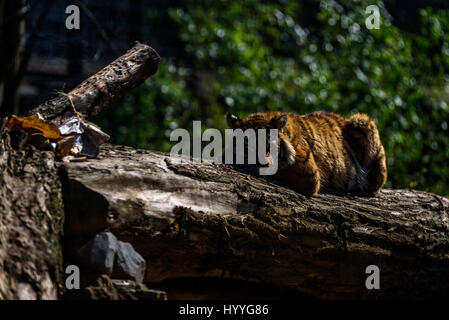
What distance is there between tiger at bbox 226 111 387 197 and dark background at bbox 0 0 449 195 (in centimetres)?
330

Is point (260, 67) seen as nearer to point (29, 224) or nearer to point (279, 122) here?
point (279, 122)

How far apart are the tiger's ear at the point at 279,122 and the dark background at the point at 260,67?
3896mm

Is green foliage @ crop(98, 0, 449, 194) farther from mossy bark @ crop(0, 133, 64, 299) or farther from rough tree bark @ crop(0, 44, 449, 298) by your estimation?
mossy bark @ crop(0, 133, 64, 299)

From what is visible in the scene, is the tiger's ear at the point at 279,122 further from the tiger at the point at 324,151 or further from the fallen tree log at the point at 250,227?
the fallen tree log at the point at 250,227

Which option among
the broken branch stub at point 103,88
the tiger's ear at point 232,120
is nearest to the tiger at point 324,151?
the tiger's ear at point 232,120

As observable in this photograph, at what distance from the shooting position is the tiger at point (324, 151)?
4.62 m

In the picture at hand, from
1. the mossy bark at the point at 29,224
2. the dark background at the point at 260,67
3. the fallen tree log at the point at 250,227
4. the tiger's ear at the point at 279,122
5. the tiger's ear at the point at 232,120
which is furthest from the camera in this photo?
the dark background at the point at 260,67

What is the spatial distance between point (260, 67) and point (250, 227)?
6.32 m

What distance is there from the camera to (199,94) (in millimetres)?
9617

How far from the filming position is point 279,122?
487cm

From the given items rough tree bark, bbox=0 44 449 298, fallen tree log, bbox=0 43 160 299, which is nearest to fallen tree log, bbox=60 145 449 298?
rough tree bark, bbox=0 44 449 298

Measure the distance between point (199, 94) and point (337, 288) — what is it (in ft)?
19.4

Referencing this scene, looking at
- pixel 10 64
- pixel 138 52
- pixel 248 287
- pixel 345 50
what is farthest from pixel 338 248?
pixel 345 50

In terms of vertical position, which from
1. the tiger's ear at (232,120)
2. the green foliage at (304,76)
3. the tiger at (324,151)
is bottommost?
the tiger at (324,151)
